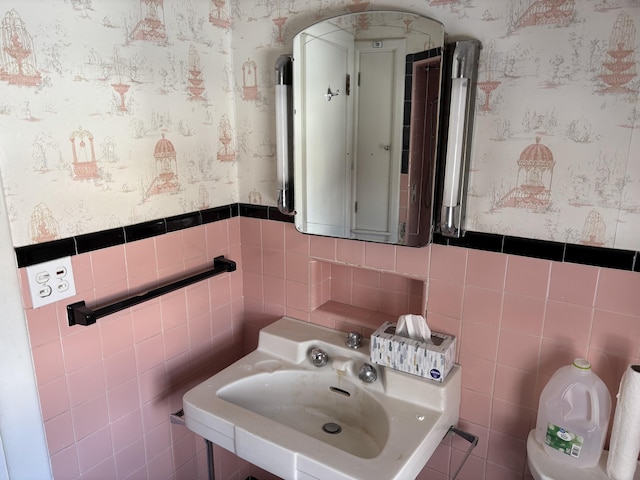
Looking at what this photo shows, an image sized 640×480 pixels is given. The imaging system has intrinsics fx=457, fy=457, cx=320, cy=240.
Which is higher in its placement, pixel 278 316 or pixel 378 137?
pixel 378 137

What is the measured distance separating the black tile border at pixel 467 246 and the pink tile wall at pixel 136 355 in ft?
0.10

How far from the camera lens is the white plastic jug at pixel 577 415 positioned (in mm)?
1068

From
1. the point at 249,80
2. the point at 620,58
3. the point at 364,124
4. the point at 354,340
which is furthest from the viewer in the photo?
the point at 249,80

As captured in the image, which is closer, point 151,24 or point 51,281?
point 51,281

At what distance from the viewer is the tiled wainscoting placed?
3.68 ft

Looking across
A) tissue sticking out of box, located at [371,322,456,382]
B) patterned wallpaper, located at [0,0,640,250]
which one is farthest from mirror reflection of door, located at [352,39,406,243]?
tissue sticking out of box, located at [371,322,456,382]

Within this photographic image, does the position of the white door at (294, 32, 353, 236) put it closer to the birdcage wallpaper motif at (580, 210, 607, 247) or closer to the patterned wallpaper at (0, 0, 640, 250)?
the patterned wallpaper at (0, 0, 640, 250)

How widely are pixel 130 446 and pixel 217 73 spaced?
119 cm

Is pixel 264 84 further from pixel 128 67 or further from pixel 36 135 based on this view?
pixel 36 135

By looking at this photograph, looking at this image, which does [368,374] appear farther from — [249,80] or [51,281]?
[249,80]

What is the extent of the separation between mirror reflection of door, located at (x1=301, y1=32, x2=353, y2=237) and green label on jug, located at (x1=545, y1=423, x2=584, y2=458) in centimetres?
75

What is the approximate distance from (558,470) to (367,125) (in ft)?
3.23

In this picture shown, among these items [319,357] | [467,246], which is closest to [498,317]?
[467,246]

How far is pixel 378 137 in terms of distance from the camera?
1.28 m
